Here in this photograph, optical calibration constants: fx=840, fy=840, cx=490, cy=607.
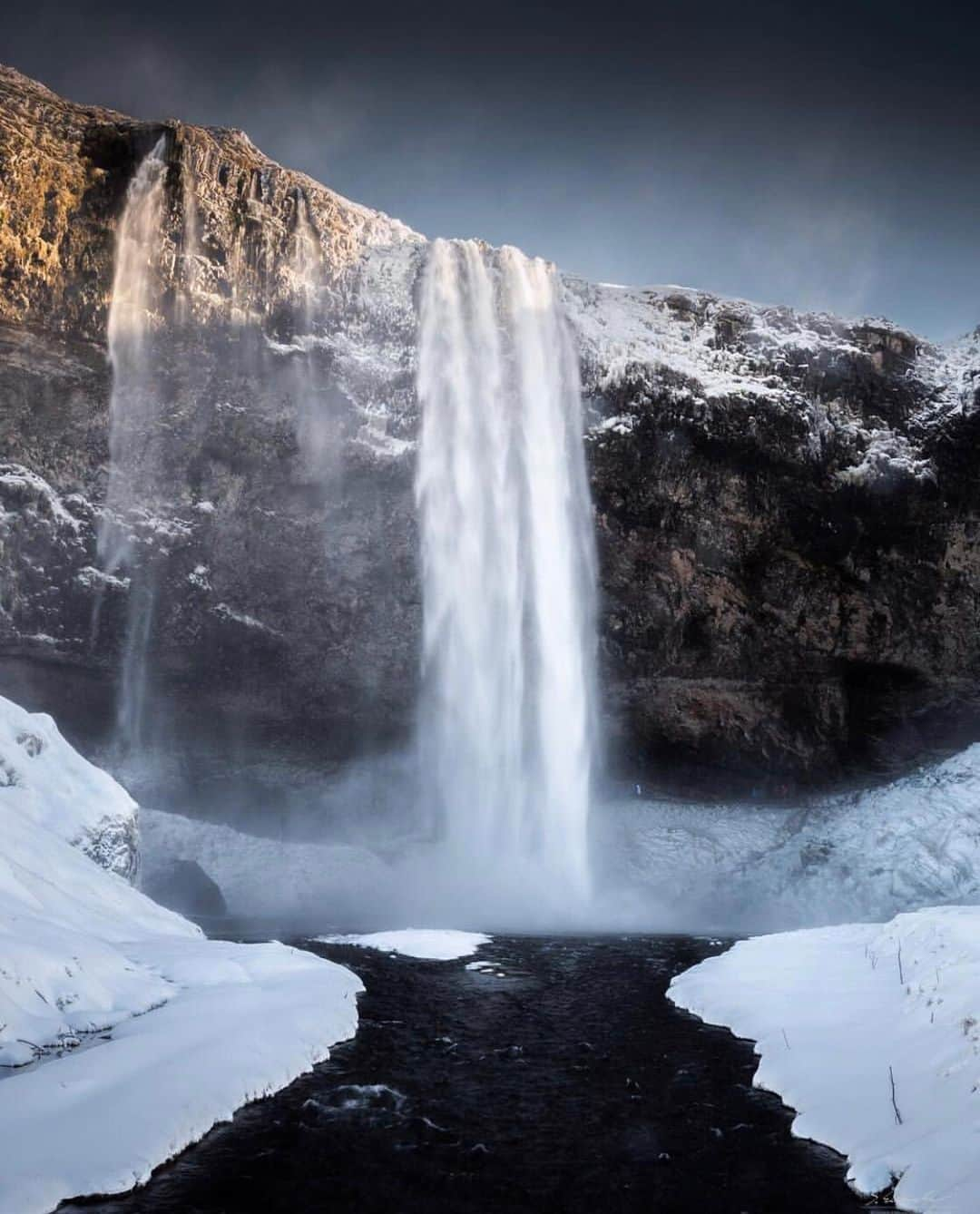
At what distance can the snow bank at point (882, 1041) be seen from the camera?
18.8ft

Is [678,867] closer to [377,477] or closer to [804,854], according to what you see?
[804,854]

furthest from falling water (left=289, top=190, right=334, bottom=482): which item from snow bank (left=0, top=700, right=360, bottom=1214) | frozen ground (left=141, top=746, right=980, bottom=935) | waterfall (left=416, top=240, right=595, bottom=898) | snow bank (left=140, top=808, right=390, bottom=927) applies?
snow bank (left=0, top=700, right=360, bottom=1214)

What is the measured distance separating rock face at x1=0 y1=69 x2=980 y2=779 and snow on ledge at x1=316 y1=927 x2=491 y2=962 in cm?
1471

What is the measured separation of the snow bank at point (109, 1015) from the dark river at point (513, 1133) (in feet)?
0.98

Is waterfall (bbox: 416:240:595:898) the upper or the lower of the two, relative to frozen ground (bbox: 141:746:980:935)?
upper

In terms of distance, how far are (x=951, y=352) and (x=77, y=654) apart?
35.4 metres

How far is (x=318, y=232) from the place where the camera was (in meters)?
28.7

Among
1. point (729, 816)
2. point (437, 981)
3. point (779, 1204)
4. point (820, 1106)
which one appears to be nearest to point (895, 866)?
point (729, 816)

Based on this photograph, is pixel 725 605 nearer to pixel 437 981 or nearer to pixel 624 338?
pixel 624 338

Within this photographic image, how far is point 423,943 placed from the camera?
714 inches

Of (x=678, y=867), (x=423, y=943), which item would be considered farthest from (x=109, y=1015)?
(x=678, y=867)

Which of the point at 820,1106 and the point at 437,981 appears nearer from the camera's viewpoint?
the point at 820,1106

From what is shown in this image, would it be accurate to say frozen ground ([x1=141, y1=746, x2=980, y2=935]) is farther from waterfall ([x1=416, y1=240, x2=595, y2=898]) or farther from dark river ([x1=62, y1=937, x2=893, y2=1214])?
dark river ([x1=62, y1=937, x2=893, y2=1214])

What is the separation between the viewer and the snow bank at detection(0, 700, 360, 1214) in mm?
5680
